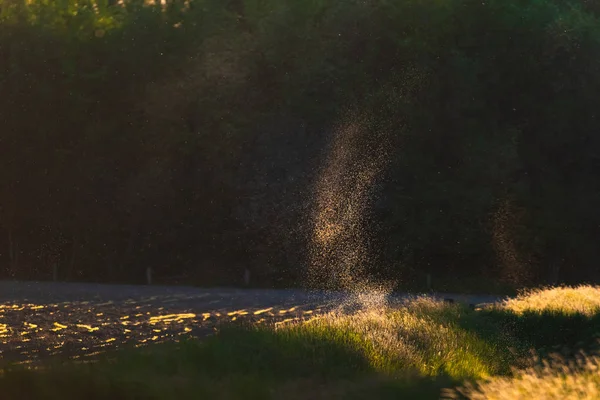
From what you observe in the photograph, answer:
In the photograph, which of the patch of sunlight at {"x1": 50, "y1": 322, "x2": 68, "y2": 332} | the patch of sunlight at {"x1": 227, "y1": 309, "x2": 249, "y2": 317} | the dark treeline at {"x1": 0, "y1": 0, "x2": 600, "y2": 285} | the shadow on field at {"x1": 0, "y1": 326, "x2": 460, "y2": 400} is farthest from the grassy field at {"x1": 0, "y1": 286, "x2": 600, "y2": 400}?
the dark treeline at {"x1": 0, "y1": 0, "x2": 600, "y2": 285}

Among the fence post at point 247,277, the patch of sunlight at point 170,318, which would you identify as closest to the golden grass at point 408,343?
the patch of sunlight at point 170,318

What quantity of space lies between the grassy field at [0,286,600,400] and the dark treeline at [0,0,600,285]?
25.7 meters

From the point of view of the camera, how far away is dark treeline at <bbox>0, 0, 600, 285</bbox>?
4822 centimetres

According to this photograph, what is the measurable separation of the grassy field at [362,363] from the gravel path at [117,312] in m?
3.28

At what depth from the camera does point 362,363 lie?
16.8m

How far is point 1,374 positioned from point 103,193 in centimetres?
3735

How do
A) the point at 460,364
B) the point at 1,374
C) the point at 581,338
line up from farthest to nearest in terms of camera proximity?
the point at 581,338 → the point at 460,364 → the point at 1,374

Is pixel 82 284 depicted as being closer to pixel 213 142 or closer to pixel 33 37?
pixel 213 142

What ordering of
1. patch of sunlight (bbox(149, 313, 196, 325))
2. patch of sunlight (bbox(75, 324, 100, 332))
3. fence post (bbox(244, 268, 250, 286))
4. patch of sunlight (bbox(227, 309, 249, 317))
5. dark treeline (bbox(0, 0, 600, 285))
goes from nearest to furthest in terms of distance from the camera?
patch of sunlight (bbox(75, 324, 100, 332))
patch of sunlight (bbox(149, 313, 196, 325))
patch of sunlight (bbox(227, 309, 249, 317))
dark treeline (bbox(0, 0, 600, 285))
fence post (bbox(244, 268, 250, 286))

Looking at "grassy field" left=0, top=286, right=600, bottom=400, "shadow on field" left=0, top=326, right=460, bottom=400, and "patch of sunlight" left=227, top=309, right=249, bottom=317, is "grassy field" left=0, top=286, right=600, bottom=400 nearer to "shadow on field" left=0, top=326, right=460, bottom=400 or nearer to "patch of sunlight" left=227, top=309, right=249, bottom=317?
"shadow on field" left=0, top=326, right=460, bottom=400

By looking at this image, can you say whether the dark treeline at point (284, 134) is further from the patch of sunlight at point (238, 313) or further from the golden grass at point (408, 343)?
the golden grass at point (408, 343)

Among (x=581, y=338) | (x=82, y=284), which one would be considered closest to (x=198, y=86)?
(x=82, y=284)

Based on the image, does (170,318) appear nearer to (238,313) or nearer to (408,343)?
(238,313)

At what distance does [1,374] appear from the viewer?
50.4ft
